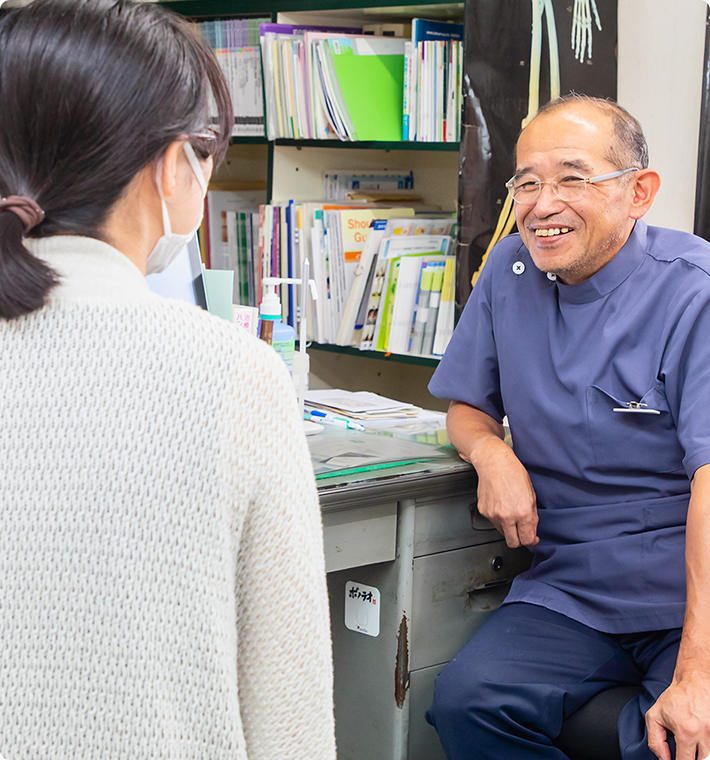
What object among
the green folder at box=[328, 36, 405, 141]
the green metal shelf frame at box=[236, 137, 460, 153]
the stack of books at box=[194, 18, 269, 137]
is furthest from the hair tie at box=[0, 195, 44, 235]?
the stack of books at box=[194, 18, 269, 137]

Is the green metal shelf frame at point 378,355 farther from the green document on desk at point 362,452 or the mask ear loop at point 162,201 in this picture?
the mask ear loop at point 162,201

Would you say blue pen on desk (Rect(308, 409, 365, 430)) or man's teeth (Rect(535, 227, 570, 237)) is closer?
man's teeth (Rect(535, 227, 570, 237))

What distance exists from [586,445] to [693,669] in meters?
0.40

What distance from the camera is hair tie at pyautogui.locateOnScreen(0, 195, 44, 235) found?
0.66 metres

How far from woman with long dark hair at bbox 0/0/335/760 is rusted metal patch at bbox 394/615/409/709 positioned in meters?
0.90

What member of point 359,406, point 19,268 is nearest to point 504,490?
point 359,406

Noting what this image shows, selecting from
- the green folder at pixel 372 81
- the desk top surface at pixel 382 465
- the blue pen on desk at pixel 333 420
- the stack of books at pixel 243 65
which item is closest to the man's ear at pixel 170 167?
the desk top surface at pixel 382 465

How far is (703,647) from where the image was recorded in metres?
1.19

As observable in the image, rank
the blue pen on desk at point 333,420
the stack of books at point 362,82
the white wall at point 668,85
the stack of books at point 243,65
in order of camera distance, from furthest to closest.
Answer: the stack of books at point 243,65 < the stack of books at point 362,82 < the white wall at point 668,85 < the blue pen on desk at point 333,420

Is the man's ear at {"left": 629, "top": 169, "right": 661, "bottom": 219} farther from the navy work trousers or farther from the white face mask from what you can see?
the white face mask

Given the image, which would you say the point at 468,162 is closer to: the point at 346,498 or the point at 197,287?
the point at 197,287

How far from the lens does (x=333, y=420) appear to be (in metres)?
1.79

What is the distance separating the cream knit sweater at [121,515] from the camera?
0.65 metres

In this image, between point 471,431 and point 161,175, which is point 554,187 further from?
point 161,175
